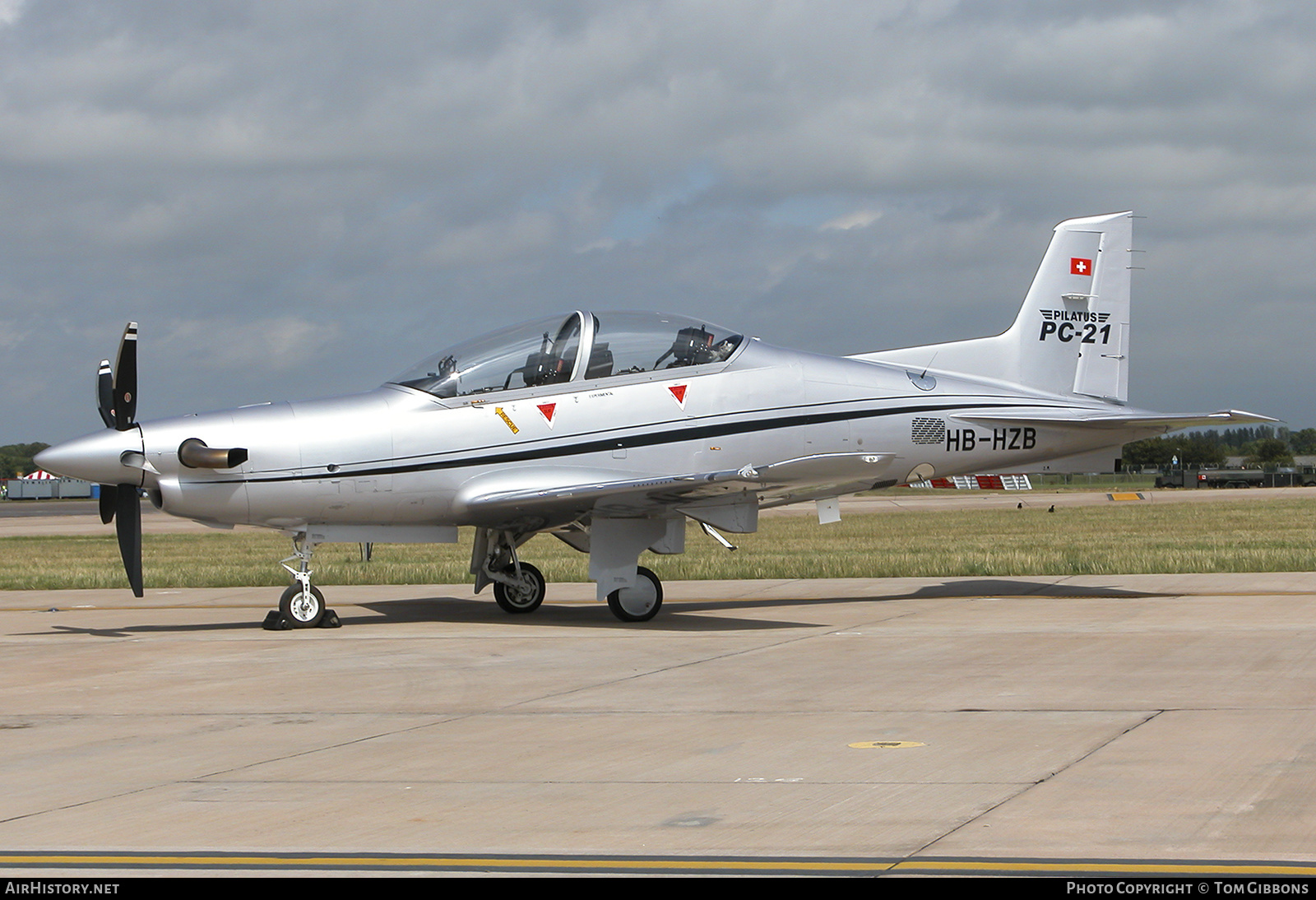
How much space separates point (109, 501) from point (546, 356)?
4.63m

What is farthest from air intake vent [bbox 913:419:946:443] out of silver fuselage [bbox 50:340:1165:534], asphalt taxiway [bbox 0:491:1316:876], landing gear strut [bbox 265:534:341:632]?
landing gear strut [bbox 265:534:341:632]

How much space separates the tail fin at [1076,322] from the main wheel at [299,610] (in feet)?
28.0

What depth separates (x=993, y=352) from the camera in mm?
16203

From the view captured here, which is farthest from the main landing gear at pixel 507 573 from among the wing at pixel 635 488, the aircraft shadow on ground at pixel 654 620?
the wing at pixel 635 488

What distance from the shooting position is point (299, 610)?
13.4 m

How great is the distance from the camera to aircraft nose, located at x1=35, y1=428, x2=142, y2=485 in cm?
1209

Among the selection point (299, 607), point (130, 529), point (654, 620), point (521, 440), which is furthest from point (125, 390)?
point (654, 620)

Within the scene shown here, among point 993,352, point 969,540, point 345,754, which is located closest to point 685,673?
point 345,754

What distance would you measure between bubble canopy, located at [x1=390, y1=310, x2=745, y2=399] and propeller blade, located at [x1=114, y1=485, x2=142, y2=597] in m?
2.87

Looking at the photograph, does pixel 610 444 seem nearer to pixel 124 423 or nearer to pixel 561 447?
pixel 561 447

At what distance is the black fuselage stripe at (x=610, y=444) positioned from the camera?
13.0 meters

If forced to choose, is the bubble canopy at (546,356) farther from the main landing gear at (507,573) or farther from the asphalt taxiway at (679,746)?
the asphalt taxiway at (679,746)

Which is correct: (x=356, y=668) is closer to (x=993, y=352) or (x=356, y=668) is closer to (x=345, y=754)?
(x=345, y=754)

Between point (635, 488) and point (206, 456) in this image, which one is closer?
point (206, 456)
